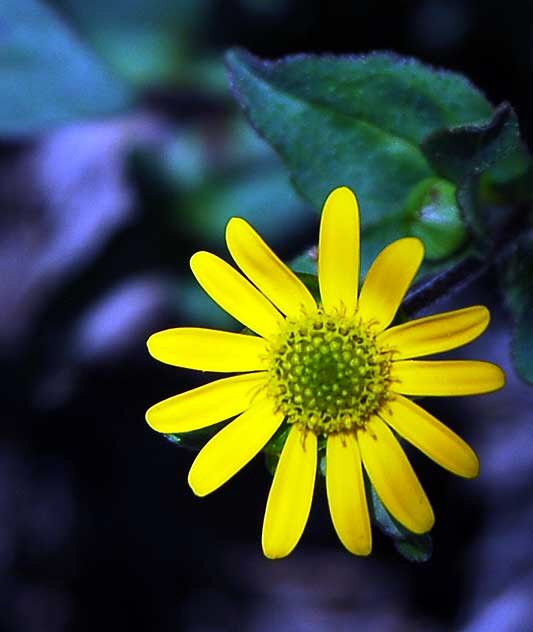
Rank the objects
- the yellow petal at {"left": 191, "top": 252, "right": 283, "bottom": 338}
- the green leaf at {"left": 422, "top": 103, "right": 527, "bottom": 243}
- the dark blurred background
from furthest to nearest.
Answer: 1. the dark blurred background
2. the green leaf at {"left": 422, "top": 103, "right": 527, "bottom": 243}
3. the yellow petal at {"left": 191, "top": 252, "right": 283, "bottom": 338}

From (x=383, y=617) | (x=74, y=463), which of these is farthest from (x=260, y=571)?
(x=74, y=463)

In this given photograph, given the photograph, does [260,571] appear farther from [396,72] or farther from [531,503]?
[396,72]

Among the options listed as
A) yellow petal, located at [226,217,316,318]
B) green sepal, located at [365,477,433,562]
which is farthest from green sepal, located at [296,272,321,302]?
green sepal, located at [365,477,433,562]

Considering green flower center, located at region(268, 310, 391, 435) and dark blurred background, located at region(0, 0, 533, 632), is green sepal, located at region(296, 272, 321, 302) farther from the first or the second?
dark blurred background, located at region(0, 0, 533, 632)

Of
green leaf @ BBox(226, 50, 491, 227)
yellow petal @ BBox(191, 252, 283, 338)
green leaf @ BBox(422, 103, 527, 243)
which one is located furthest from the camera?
green leaf @ BBox(226, 50, 491, 227)

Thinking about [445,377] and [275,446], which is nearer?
[445,377]

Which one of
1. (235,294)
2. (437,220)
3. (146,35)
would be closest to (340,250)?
(235,294)

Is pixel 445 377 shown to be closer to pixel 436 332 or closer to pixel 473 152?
pixel 436 332
